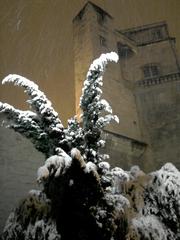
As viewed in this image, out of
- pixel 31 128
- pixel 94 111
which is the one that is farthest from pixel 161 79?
pixel 31 128

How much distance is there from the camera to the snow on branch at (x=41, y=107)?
23.3ft

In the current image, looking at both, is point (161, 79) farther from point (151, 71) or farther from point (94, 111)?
point (94, 111)

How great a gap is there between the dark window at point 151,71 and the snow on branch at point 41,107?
14.5m

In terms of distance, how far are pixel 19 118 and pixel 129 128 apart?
36.2ft

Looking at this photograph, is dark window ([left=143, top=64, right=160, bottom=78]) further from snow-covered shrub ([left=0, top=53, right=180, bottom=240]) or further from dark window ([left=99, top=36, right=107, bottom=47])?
snow-covered shrub ([left=0, top=53, right=180, bottom=240])

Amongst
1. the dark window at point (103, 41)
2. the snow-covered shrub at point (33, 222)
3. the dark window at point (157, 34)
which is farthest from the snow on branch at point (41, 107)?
the dark window at point (157, 34)

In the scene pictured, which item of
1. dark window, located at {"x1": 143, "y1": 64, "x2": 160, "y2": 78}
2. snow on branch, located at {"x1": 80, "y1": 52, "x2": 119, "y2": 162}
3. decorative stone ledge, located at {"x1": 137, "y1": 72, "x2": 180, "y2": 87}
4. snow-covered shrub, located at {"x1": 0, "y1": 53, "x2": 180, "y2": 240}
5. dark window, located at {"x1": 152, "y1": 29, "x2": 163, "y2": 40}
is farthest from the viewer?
dark window, located at {"x1": 152, "y1": 29, "x2": 163, "y2": 40}

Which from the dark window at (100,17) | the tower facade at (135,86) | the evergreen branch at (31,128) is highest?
the dark window at (100,17)

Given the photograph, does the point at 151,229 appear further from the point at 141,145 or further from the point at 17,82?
the point at 141,145

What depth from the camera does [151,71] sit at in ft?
69.0

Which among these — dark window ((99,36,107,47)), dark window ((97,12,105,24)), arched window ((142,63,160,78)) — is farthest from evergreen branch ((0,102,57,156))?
arched window ((142,63,160,78))

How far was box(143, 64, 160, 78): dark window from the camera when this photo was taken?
819 inches

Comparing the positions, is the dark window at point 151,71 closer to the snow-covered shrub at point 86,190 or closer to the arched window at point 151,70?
the arched window at point 151,70

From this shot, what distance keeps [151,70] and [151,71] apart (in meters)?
0.09
